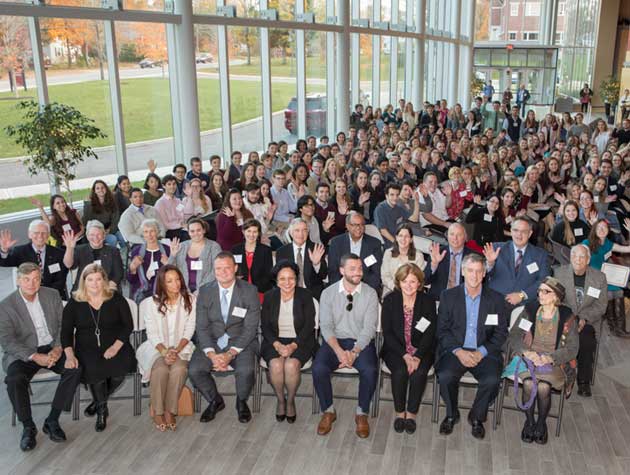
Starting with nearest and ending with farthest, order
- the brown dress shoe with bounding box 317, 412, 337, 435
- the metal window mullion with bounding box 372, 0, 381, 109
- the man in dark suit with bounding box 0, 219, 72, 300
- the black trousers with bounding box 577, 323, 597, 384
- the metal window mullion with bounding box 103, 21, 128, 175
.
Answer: the brown dress shoe with bounding box 317, 412, 337, 435 < the black trousers with bounding box 577, 323, 597, 384 < the man in dark suit with bounding box 0, 219, 72, 300 < the metal window mullion with bounding box 103, 21, 128, 175 < the metal window mullion with bounding box 372, 0, 381, 109

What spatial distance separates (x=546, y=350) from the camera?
14.4 ft

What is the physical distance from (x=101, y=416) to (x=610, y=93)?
28542 mm

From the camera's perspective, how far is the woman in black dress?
4.50 metres

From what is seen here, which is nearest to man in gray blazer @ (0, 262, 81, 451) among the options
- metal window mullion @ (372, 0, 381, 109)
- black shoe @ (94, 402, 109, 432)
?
black shoe @ (94, 402, 109, 432)

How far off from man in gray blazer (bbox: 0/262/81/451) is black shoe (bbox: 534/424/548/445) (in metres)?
3.38

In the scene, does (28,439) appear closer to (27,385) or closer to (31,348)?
(27,385)

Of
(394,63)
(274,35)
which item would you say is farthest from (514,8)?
(274,35)

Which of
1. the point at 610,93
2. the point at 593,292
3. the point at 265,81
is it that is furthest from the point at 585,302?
the point at 610,93

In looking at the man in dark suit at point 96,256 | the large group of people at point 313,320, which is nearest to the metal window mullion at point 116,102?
the large group of people at point 313,320

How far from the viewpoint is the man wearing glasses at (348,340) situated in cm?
447

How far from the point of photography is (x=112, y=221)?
7.35 metres

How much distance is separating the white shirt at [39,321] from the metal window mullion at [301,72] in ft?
34.3

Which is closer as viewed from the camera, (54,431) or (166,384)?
(54,431)

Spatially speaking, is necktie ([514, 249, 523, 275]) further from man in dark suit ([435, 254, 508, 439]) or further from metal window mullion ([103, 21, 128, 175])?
metal window mullion ([103, 21, 128, 175])
